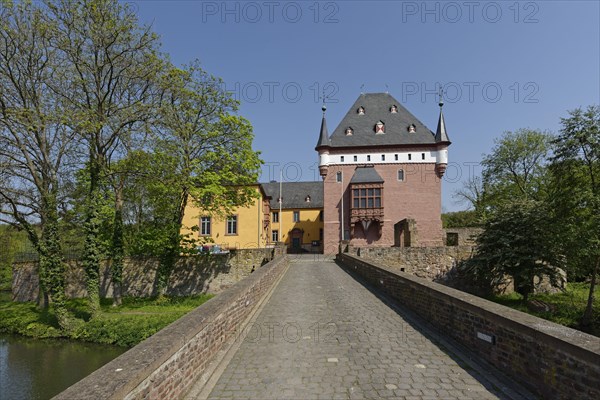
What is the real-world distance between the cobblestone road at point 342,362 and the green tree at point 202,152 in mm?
12597

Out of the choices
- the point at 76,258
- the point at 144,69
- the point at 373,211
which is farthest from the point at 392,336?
the point at 373,211

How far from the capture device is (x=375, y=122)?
3866 cm

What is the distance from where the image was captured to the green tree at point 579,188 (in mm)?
15844

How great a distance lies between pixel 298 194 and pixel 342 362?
144 ft

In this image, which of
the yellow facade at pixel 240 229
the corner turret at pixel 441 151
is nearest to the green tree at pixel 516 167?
the corner turret at pixel 441 151

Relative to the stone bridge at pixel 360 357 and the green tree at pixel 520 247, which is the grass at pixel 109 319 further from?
the green tree at pixel 520 247

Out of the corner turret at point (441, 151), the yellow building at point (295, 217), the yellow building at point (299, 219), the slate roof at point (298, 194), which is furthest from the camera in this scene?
the slate roof at point (298, 194)

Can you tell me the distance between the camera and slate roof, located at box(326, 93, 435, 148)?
121ft

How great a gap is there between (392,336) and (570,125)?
16442mm

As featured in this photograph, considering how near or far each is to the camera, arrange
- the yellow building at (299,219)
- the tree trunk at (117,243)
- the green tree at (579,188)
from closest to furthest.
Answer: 1. the green tree at (579,188)
2. the tree trunk at (117,243)
3. the yellow building at (299,219)

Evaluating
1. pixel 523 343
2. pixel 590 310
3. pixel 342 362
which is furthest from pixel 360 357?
pixel 590 310

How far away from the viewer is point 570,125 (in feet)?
55.2

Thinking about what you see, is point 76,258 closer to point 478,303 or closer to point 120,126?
point 120,126

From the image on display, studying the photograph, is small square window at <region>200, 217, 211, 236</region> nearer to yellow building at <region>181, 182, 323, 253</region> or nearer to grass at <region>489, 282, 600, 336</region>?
yellow building at <region>181, 182, 323, 253</region>
